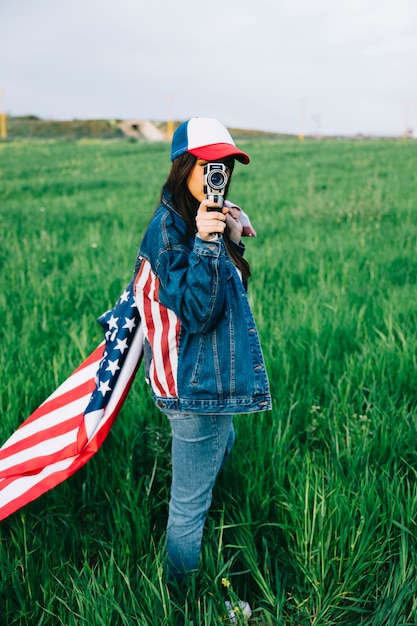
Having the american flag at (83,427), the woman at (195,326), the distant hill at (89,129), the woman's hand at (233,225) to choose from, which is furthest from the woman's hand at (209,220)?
the distant hill at (89,129)

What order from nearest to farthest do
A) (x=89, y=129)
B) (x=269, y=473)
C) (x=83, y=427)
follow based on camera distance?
(x=83, y=427), (x=269, y=473), (x=89, y=129)

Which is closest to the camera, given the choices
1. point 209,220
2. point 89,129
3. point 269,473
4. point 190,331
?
point 209,220

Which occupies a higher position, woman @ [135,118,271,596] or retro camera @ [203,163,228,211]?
retro camera @ [203,163,228,211]

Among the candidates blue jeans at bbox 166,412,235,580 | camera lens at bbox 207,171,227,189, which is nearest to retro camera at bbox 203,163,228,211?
camera lens at bbox 207,171,227,189

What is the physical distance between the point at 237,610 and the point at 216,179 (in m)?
1.15

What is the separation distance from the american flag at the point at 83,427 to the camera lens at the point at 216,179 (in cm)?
50

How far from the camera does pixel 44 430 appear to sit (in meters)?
1.95

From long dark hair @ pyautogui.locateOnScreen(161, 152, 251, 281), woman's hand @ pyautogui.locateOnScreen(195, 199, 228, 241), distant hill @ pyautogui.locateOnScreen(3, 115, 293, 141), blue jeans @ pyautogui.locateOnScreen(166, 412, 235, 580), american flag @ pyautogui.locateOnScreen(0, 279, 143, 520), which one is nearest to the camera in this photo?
woman's hand @ pyautogui.locateOnScreen(195, 199, 228, 241)

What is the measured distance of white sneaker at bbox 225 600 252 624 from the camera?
155 centimetres

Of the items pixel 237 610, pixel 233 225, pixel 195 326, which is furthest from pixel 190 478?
pixel 233 225

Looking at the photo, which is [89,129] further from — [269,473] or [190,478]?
[190,478]

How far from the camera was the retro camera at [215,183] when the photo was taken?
1.37 meters

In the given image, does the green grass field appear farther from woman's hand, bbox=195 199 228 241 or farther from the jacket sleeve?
woman's hand, bbox=195 199 228 241

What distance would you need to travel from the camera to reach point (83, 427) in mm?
1771
